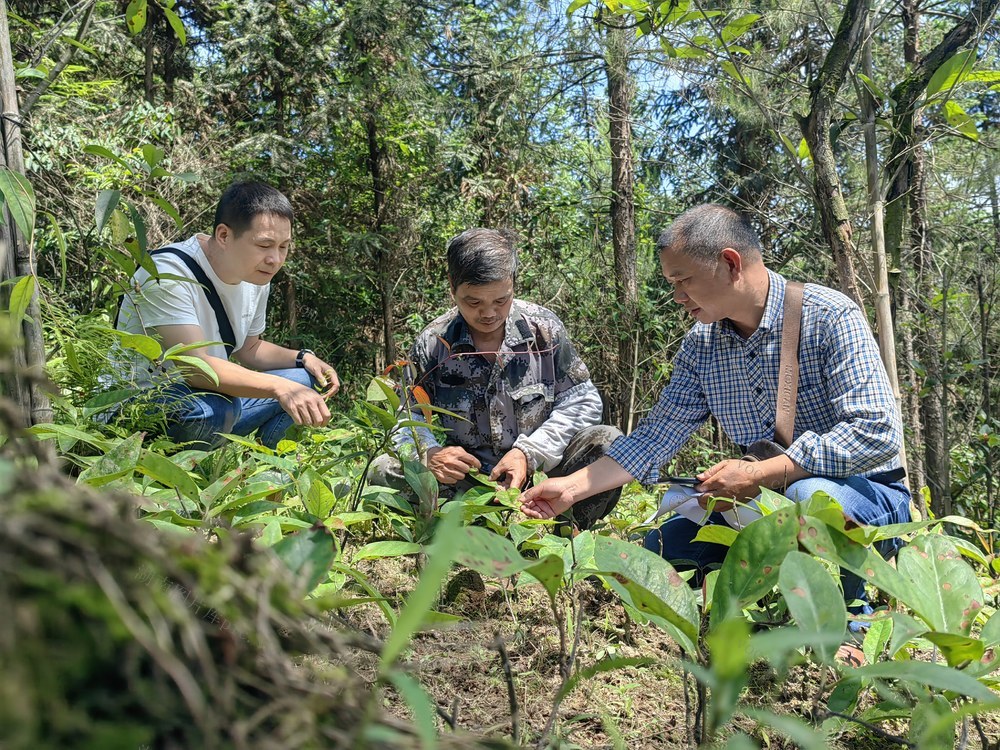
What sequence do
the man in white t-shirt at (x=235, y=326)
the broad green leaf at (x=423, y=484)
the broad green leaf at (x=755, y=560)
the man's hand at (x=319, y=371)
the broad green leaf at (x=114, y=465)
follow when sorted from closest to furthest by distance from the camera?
the broad green leaf at (x=755, y=560) < the broad green leaf at (x=114, y=465) < the broad green leaf at (x=423, y=484) < the man in white t-shirt at (x=235, y=326) < the man's hand at (x=319, y=371)

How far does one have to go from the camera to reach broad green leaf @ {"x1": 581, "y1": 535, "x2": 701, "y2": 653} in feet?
3.49

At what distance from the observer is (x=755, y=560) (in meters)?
1.12

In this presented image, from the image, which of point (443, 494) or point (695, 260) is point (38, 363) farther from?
point (695, 260)

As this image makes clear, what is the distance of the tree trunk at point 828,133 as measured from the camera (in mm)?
2473

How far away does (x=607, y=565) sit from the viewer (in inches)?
42.6

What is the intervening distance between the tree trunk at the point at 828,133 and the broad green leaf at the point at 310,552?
236 centimetres

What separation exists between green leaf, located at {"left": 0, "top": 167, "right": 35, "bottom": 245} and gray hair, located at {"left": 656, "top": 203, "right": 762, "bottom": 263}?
68.4 inches

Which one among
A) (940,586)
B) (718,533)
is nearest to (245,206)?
(718,533)

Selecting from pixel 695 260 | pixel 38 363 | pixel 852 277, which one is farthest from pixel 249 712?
pixel 852 277

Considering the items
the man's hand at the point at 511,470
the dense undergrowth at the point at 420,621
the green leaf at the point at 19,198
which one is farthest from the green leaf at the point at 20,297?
the man's hand at the point at 511,470

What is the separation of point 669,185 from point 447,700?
24.9ft

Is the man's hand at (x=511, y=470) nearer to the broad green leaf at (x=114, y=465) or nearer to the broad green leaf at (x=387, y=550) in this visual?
the broad green leaf at (x=387, y=550)

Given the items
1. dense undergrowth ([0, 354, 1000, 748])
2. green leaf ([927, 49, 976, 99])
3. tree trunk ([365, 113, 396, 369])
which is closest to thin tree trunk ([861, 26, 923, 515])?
green leaf ([927, 49, 976, 99])

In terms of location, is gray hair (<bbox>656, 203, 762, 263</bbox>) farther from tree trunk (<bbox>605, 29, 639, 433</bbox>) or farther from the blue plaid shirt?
tree trunk (<bbox>605, 29, 639, 433</bbox>)
